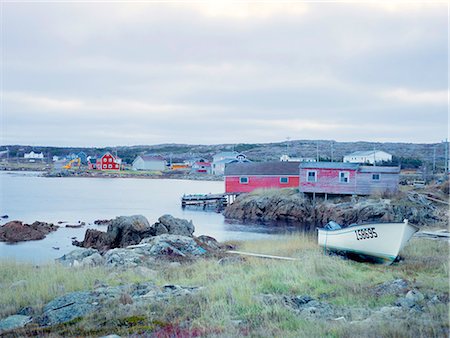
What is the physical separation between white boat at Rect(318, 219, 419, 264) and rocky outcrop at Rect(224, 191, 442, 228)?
1641 centimetres

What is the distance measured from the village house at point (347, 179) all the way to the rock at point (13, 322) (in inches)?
1416

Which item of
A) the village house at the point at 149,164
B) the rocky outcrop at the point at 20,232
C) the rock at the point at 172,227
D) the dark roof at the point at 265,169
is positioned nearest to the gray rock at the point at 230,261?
the rock at the point at 172,227

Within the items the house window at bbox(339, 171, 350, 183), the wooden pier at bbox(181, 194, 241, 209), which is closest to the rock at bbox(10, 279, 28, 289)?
the house window at bbox(339, 171, 350, 183)

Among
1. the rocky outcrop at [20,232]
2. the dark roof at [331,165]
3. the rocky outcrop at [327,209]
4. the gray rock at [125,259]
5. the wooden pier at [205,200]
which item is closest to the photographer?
the gray rock at [125,259]

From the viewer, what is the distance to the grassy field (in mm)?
7875

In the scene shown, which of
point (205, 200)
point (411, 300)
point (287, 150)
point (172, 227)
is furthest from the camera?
point (287, 150)

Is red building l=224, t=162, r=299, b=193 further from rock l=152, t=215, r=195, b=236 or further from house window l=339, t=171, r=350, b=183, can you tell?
rock l=152, t=215, r=195, b=236

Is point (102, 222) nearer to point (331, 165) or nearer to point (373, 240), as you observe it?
point (331, 165)

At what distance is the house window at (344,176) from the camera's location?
1697 inches

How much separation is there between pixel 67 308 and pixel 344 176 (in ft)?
119

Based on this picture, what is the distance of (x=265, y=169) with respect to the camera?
51.2m

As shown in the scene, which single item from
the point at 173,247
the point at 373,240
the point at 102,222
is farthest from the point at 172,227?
the point at 102,222

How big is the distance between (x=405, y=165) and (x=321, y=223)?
47.5 m

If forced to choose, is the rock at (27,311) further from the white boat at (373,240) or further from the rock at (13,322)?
the white boat at (373,240)
